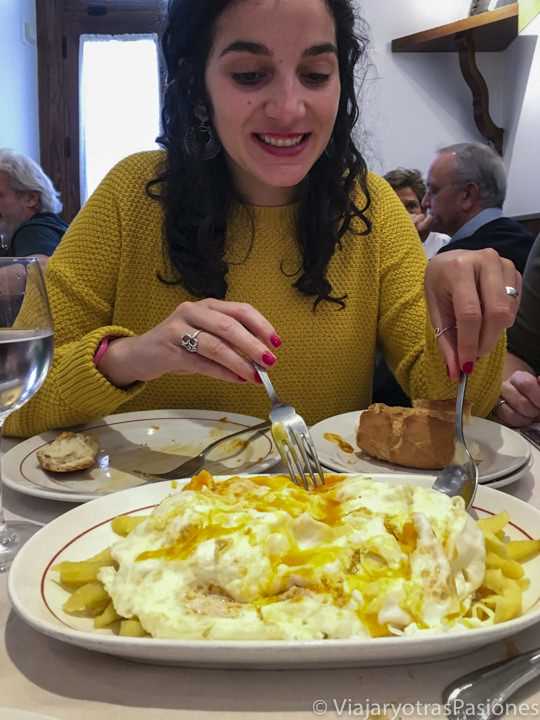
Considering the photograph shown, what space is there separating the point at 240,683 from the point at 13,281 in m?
0.49

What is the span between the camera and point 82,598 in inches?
21.3

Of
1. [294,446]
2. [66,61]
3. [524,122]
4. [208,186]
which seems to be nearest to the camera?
[294,446]

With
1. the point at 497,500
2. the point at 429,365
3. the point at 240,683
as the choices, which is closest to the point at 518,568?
the point at 497,500

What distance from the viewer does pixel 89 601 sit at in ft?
1.76

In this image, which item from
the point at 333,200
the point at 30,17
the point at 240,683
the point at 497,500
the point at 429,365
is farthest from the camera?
the point at 30,17

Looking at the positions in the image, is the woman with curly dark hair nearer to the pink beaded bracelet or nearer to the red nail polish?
the pink beaded bracelet

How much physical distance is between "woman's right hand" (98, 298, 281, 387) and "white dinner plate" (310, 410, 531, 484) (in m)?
0.17

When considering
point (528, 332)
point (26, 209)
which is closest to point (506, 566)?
point (528, 332)

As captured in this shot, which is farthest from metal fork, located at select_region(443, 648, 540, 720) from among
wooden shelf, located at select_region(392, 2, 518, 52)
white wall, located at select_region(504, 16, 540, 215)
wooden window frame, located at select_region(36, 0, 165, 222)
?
wooden window frame, located at select_region(36, 0, 165, 222)

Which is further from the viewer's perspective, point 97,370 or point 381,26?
point 381,26

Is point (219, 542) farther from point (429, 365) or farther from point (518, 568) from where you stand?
point (429, 365)

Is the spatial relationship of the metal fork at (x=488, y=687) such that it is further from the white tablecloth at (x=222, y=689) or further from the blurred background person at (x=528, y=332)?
the blurred background person at (x=528, y=332)

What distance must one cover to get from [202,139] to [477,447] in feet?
3.01

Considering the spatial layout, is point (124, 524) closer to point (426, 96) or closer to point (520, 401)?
point (520, 401)
